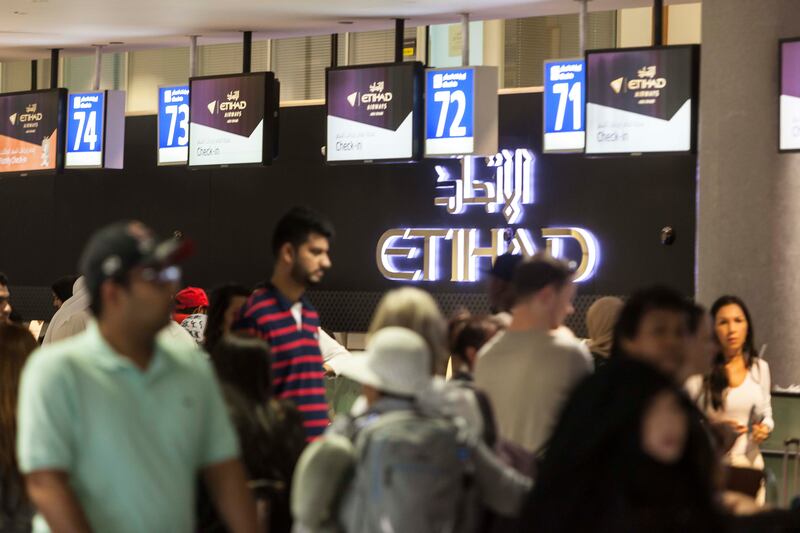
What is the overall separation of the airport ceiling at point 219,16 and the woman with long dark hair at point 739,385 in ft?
11.1

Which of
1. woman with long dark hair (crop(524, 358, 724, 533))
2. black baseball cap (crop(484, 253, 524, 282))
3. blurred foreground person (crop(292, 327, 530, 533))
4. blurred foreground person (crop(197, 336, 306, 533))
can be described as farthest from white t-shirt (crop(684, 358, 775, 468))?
woman with long dark hair (crop(524, 358, 724, 533))

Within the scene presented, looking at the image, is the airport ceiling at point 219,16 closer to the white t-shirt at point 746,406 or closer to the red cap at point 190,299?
the red cap at point 190,299

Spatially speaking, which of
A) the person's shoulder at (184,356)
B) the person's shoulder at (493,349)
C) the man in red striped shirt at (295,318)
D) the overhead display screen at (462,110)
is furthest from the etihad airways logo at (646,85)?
the person's shoulder at (184,356)

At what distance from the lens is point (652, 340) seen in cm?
343

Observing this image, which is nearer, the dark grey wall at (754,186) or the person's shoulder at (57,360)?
the person's shoulder at (57,360)

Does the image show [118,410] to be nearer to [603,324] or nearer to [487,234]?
[603,324]

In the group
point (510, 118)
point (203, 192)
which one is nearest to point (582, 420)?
point (510, 118)

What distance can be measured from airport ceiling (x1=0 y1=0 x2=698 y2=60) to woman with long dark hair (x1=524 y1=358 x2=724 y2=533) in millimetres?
6361

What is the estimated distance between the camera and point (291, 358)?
4.68 m


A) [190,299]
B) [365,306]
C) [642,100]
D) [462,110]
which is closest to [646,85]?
[642,100]

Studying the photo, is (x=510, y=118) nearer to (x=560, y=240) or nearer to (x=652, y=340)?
(x=560, y=240)

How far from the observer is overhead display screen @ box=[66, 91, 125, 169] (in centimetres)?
1091

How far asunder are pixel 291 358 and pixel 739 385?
237cm

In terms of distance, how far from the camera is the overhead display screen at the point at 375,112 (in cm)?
925
